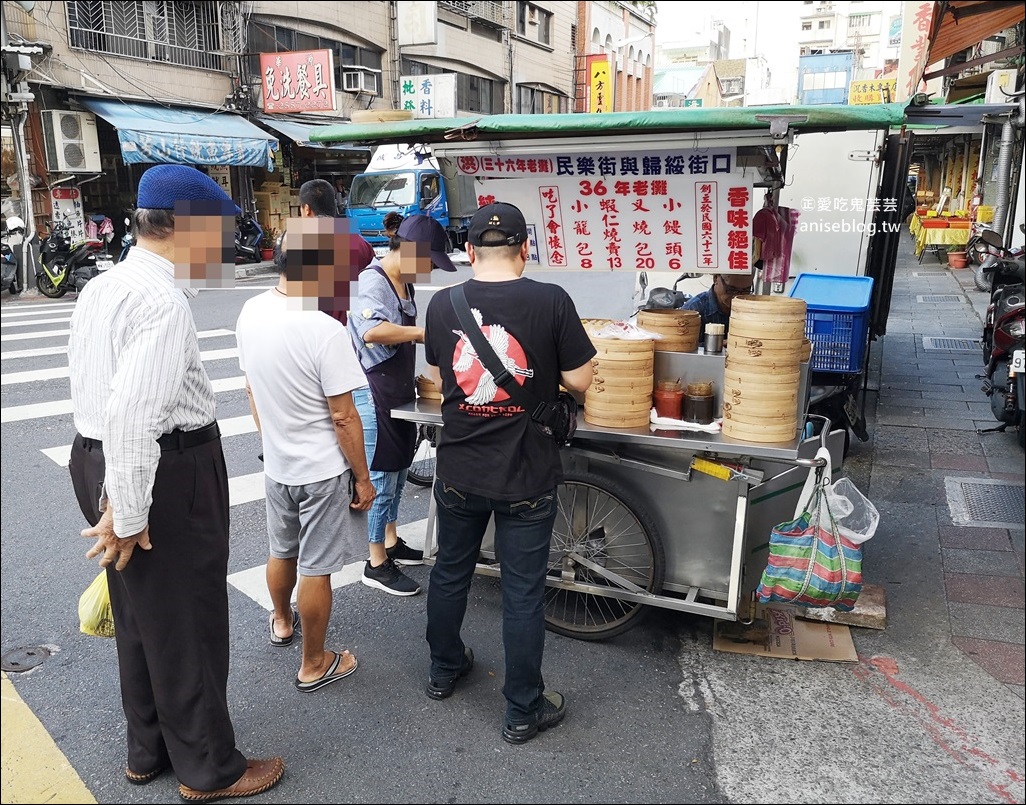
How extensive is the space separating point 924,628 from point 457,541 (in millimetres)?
2282

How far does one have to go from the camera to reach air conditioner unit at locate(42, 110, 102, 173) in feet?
51.2

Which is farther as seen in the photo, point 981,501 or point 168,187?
point 981,501

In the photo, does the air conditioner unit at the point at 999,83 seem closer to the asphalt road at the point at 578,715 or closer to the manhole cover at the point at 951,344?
the manhole cover at the point at 951,344

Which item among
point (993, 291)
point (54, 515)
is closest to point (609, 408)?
point (54, 515)

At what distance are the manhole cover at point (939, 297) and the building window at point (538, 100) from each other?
22800 millimetres

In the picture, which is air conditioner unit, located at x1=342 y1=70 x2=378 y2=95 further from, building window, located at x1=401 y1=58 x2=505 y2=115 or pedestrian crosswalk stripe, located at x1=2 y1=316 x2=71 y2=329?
pedestrian crosswalk stripe, located at x1=2 y1=316 x2=71 y2=329

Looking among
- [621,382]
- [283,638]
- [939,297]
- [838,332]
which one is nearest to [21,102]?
[283,638]

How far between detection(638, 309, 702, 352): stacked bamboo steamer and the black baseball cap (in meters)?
1.28

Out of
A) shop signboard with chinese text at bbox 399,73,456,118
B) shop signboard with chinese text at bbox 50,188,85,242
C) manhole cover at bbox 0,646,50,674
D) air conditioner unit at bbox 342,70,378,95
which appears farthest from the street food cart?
air conditioner unit at bbox 342,70,378,95

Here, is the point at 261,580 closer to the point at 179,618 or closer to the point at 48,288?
the point at 179,618

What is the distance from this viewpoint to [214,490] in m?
2.57

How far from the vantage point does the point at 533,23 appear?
35281 mm

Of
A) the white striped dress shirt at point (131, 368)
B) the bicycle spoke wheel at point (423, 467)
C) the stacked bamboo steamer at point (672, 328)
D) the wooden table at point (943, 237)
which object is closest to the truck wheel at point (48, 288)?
the bicycle spoke wheel at point (423, 467)

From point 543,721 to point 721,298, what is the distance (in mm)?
2989
